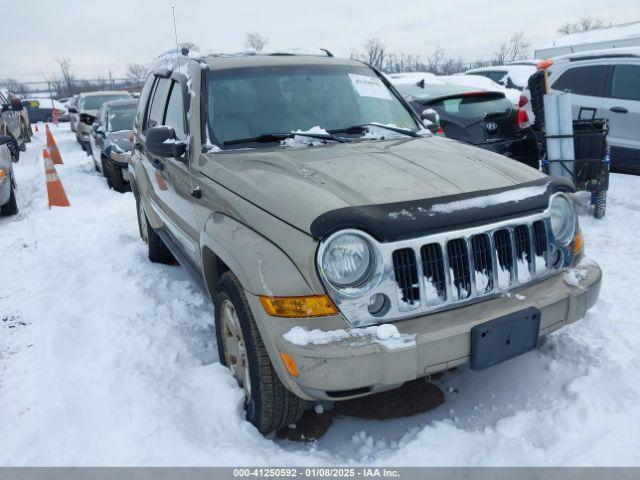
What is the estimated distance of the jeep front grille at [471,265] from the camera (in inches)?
88.4

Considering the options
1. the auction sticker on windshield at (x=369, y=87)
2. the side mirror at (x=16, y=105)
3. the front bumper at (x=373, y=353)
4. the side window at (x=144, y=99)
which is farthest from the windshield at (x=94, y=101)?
the front bumper at (x=373, y=353)

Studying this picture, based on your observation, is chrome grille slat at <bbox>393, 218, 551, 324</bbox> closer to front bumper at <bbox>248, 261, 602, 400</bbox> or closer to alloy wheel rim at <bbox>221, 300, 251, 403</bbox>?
front bumper at <bbox>248, 261, 602, 400</bbox>

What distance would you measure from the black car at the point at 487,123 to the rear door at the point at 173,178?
3.40m

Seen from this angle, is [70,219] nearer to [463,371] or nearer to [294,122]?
[294,122]

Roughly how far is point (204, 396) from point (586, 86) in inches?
307

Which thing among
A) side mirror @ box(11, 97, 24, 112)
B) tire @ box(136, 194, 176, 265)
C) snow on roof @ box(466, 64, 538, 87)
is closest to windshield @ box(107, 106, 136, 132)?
side mirror @ box(11, 97, 24, 112)

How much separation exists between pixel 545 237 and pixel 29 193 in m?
9.03

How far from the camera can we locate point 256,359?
239 cm

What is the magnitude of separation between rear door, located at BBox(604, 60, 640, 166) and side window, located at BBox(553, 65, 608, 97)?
15 cm

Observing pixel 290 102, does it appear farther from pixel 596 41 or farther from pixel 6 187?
pixel 596 41

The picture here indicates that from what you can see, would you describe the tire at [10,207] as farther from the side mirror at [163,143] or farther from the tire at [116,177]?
the side mirror at [163,143]

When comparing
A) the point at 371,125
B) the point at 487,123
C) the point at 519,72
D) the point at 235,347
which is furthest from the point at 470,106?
the point at 519,72

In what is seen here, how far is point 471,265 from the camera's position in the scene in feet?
7.71

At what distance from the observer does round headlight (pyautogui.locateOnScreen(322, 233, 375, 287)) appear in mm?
2186
